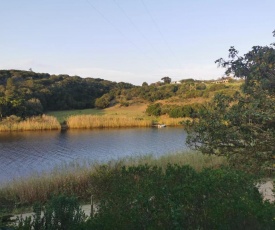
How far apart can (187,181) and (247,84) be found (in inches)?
73.9

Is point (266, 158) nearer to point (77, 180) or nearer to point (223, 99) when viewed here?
point (223, 99)

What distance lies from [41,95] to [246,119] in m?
41.6

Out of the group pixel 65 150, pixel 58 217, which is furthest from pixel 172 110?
pixel 58 217

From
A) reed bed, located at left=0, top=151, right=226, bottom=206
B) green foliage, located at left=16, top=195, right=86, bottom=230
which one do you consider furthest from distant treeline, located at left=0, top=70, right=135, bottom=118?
green foliage, located at left=16, top=195, right=86, bottom=230

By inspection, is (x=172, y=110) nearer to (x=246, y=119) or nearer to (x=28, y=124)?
(x=28, y=124)

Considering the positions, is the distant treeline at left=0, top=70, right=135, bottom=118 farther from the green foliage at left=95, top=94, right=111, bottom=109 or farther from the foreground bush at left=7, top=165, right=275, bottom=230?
the foreground bush at left=7, top=165, right=275, bottom=230

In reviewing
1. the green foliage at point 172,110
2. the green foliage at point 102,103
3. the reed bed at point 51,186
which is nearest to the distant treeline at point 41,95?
the green foliage at point 102,103

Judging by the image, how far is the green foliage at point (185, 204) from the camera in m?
3.15

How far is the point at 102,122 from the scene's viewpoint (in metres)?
33.7

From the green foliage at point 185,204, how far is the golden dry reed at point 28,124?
98.0ft

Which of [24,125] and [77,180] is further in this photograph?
[24,125]

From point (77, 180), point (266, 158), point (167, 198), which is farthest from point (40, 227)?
point (77, 180)

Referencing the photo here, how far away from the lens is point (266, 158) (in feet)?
14.2

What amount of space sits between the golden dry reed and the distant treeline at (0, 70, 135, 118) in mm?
2022
